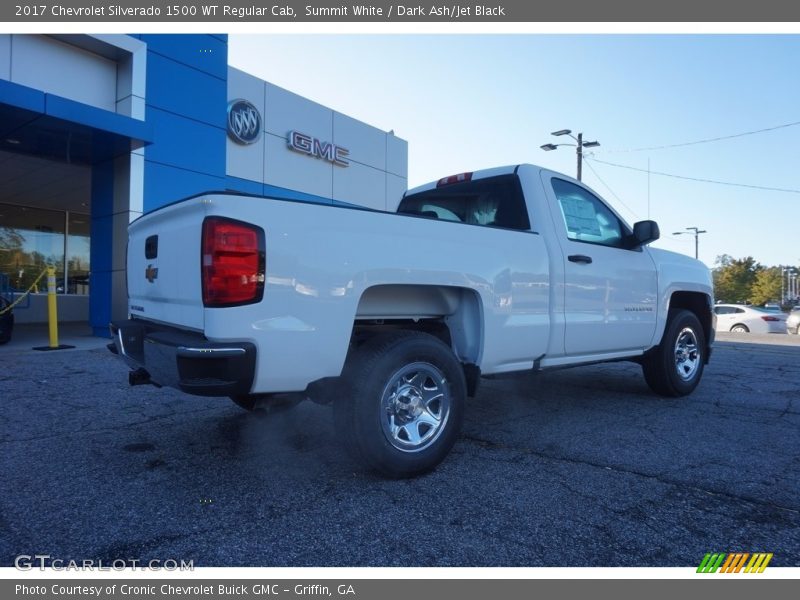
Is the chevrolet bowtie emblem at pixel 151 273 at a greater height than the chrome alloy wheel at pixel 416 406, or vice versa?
the chevrolet bowtie emblem at pixel 151 273

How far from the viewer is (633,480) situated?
10.5 feet

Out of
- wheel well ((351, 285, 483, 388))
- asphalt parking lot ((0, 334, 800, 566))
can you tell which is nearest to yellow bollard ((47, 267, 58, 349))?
asphalt parking lot ((0, 334, 800, 566))

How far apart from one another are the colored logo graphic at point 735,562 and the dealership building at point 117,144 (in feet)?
18.3

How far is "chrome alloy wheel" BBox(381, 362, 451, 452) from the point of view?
10.1 ft

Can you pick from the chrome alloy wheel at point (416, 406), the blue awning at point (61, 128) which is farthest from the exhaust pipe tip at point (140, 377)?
the blue awning at point (61, 128)

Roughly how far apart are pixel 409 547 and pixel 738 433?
3.32 m

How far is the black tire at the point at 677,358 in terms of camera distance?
5.42 m

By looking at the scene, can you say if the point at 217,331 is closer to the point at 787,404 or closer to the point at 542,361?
the point at 542,361

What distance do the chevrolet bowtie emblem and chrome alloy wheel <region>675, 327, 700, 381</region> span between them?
5006 millimetres

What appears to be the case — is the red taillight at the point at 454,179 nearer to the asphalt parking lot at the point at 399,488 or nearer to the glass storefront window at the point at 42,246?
Answer: the asphalt parking lot at the point at 399,488

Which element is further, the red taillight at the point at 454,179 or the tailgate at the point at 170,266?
the red taillight at the point at 454,179

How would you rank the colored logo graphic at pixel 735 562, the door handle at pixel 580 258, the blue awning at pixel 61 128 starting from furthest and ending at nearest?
the blue awning at pixel 61 128
the door handle at pixel 580 258
the colored logo graphic at pixel 735 562

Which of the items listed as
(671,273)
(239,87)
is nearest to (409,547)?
(671,273)

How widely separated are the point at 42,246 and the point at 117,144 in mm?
8797
